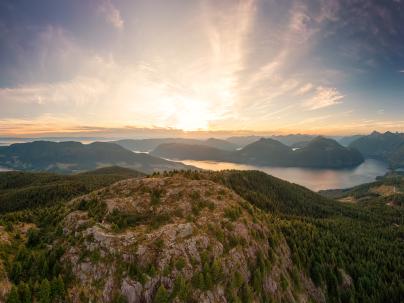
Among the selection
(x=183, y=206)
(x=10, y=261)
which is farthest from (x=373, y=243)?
(x=10, y=261)

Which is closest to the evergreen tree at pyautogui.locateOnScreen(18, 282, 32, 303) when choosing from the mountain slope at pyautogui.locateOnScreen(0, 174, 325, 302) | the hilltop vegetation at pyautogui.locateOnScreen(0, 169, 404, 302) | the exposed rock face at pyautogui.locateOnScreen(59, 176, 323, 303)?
the hilltop vegetation at pyautogui.locateOnScreen(0, 169, 404, 302)

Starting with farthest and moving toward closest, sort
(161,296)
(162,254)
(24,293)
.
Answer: (162,254), (161,296), (24,293)

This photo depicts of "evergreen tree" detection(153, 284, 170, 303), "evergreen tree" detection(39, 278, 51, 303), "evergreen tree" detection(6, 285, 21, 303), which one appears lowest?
"evergreen tree" detection(153, 284, 170, 303)

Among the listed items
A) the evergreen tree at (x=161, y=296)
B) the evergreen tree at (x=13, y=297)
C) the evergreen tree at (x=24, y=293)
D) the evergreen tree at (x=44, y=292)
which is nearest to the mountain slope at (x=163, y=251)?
the evergreen tree at (x=161, y=296)

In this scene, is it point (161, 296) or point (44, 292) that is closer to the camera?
point (44, 292)

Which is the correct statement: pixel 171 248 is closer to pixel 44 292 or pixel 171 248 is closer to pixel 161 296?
pixel 161 296

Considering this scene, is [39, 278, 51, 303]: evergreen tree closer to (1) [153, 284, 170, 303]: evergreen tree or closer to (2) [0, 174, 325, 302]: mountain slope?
(2) [0, 174, 325, 302]: mountain slope

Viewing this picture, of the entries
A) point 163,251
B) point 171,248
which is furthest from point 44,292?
point 171,248

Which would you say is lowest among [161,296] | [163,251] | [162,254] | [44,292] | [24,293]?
[161,296]
